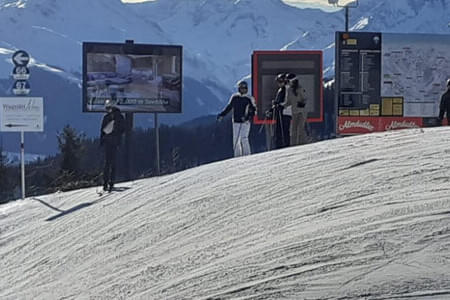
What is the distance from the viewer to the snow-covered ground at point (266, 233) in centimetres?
692

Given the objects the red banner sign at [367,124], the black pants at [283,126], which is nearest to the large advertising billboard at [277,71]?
the red banner sign at [367,124]

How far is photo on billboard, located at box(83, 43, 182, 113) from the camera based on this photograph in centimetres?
2383

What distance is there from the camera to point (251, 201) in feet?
33.1

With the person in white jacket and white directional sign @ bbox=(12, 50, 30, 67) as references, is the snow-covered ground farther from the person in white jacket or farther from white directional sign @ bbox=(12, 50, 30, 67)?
white directional sign @ bbox=(12, 50, 30, 67)

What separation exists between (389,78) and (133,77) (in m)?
6.60

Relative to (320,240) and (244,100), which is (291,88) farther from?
(320,240)

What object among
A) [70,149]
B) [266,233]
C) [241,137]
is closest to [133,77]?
[241,137]

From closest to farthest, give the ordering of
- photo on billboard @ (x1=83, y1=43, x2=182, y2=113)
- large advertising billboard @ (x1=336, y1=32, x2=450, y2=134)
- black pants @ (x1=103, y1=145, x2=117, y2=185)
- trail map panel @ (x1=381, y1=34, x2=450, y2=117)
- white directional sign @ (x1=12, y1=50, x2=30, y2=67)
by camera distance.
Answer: black pants @ (x1=103, y1=145, x2=117, y2=185)
white directional sign @ (x1=12, y1=50, x2=30, y2=67)
photo on billboard @ (x1=83, y1=43, x2=182, y2=113)
large advertising billboard @ (x1=336, y1=32, x2=450, y2=134)
trail map panel @ (x1=381, y1=34, x2=450, y2=117)

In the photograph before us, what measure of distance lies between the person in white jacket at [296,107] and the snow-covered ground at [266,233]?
2.51m

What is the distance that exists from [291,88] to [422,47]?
34.3 ft

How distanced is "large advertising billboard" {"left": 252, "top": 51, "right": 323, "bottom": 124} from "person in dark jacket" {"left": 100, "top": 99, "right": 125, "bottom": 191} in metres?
8.82

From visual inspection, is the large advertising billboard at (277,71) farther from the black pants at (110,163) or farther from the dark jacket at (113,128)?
the dark jacket at (113,128)

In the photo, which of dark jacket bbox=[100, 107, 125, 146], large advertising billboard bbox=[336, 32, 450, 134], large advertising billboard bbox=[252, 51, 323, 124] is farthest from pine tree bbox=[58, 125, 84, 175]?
dark jacket bbox=[100, 107, 125, 146]

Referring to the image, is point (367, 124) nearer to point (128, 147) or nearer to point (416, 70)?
point (416, 70)
